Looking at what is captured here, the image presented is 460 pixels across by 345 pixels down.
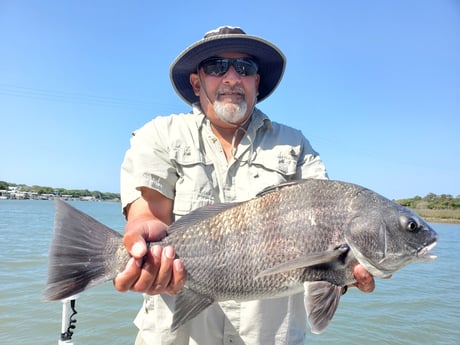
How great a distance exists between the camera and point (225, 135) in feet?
11.3

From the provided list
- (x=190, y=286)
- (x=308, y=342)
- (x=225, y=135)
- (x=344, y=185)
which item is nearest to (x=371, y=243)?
(x=344, y=185)

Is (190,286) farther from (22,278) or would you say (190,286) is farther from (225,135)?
(22,278)

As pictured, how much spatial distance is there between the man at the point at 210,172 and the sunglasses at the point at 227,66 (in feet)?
0.03

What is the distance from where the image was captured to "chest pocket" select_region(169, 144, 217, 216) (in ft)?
9.79

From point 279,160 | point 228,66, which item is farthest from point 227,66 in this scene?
point 279,160

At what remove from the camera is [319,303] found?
2.35 meters

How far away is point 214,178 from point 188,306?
3.68 ft

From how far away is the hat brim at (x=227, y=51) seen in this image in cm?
345

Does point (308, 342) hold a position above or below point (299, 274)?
below

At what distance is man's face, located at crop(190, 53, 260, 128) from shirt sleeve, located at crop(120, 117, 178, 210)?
50 cm

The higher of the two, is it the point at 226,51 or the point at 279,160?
the point at 226,51

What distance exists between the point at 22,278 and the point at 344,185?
1131cm

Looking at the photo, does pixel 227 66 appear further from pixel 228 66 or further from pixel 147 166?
pixel 147 166

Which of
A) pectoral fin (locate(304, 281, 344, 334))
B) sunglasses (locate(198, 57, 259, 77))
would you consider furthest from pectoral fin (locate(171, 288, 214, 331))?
sunglasses (locate(198, 57, 259, 77))
